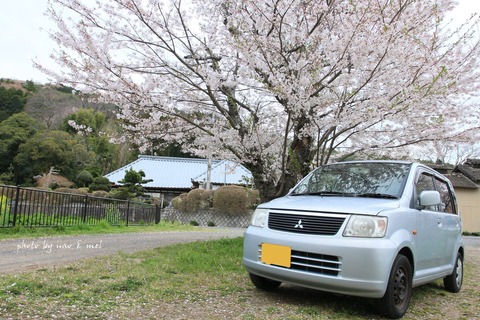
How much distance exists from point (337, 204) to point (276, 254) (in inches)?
29.1

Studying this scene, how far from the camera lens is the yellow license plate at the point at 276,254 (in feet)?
10.8

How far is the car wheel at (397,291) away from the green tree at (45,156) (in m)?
31.4

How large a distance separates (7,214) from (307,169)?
Result: 6449 mm

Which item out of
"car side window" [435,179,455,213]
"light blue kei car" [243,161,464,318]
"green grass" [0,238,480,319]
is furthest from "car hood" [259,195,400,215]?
"car side window" [435,179,455,213]

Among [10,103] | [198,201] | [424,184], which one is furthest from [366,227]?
[10,103]

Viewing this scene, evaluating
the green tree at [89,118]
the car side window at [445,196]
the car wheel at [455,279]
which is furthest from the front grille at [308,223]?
the green tree at [89,118]

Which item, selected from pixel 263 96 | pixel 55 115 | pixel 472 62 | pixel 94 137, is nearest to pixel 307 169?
pixel 263 96

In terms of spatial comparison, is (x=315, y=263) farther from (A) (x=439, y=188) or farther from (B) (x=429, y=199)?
(A) (x=439, y=188)

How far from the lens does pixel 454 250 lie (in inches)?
180

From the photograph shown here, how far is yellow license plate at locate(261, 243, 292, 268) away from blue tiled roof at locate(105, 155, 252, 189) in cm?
2531

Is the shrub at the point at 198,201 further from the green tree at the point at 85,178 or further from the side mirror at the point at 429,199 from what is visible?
the side mirror at the point at 429,199

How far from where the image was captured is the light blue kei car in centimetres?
304

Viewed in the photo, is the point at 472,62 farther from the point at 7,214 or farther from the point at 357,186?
the point at 7,214

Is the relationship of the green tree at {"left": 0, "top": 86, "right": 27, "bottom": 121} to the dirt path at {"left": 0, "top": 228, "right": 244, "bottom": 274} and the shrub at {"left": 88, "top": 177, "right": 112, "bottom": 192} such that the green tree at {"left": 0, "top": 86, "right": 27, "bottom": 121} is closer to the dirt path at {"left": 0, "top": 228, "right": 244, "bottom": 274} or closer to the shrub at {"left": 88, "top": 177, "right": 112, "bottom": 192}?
the shrub at {"left": 88, "top": 177, "right": 112, "bottom": 192}
